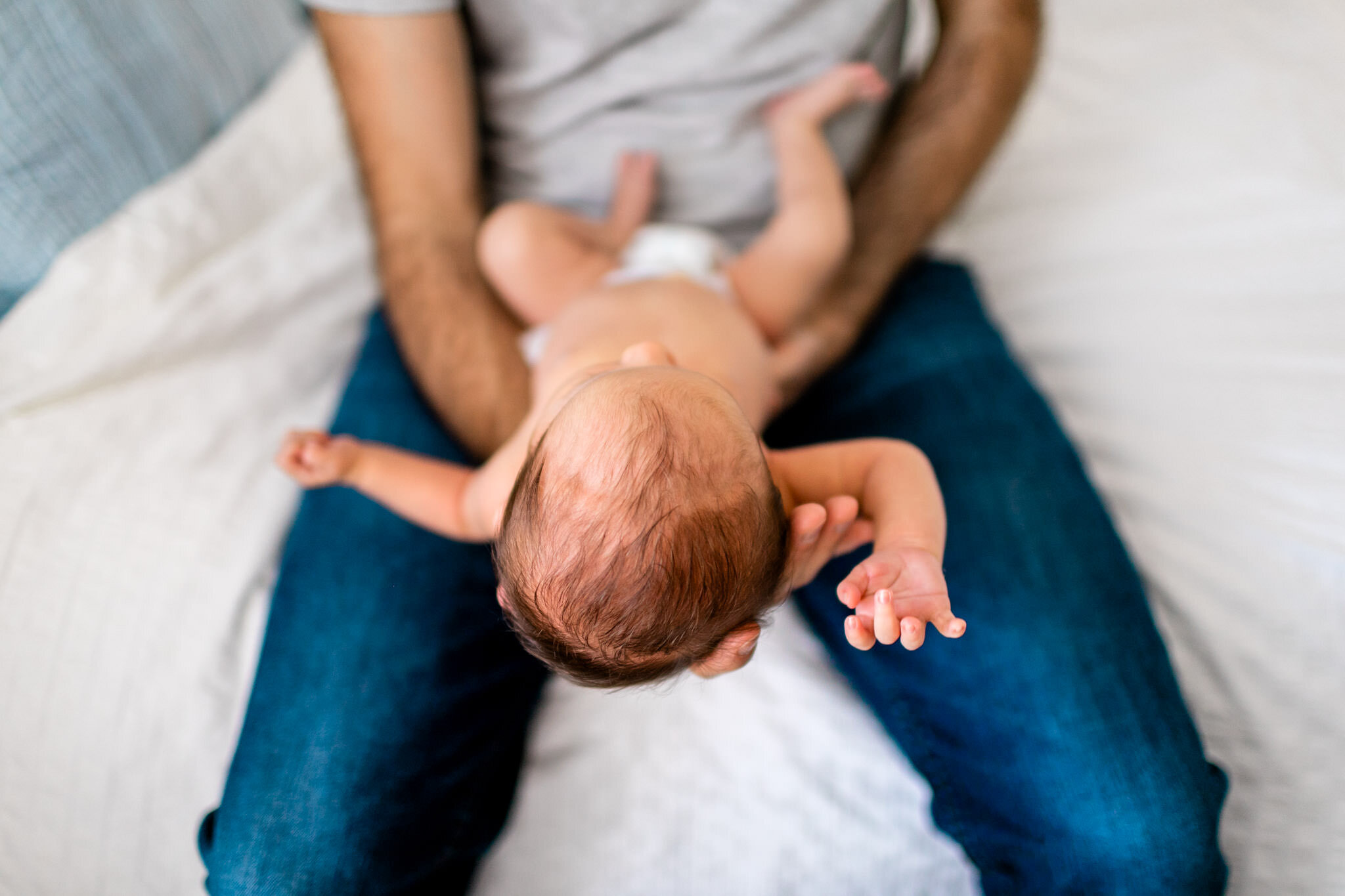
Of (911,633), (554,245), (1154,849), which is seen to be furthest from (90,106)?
(1154,849)

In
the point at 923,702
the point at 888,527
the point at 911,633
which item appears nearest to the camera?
the point at 911,633

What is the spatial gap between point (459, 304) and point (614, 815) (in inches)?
25.0

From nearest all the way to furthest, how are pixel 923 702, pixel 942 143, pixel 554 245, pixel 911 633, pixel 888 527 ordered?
pixel 911 633
pixel 888 527
pixel 923 702
pixel 554 245
pixel 942 143

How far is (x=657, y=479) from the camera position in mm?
604

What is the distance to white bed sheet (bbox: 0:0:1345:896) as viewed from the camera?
744 mm

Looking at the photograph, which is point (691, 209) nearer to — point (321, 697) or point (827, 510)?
point (827, 510)

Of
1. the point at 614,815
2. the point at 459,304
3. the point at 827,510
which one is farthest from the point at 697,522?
the point at 459,304

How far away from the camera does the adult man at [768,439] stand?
2.36 ft

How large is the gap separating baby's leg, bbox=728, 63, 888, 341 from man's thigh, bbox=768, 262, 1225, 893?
0.64 ft

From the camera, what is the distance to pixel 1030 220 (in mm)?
1208

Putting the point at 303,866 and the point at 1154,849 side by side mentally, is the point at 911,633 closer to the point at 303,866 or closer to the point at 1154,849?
the point at 1154,849

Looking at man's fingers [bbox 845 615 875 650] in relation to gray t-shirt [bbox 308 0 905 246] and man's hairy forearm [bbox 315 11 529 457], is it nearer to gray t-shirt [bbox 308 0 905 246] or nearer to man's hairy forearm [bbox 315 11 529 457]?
man's hairy forearm [bbox 315 11 529 457]

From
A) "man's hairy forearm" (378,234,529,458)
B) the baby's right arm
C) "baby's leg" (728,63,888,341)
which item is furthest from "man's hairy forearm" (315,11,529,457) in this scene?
"baby's leg" (728,63,888,341)

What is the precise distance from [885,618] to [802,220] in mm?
589
